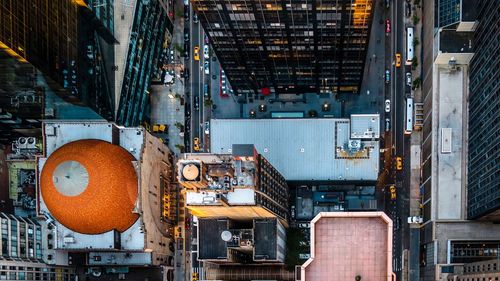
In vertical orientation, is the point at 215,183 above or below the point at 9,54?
below

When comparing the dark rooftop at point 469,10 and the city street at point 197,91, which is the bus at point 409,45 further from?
the city street at point 197,91

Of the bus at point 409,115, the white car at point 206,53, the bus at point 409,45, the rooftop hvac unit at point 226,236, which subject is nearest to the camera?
the rooftop hvac unit at point 226,236

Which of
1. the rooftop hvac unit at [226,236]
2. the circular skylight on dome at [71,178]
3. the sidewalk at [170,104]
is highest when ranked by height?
the sidewalk at [170,104]

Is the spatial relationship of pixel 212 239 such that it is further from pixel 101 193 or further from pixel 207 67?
pixel 207 67

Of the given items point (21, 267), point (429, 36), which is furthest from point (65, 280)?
point (429, 36)

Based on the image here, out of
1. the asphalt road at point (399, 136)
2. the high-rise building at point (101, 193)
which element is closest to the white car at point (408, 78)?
the asphalt road at point (399, 136)

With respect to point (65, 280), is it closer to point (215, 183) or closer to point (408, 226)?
point (215, 183)

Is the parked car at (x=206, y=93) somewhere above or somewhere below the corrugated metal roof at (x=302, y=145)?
above
